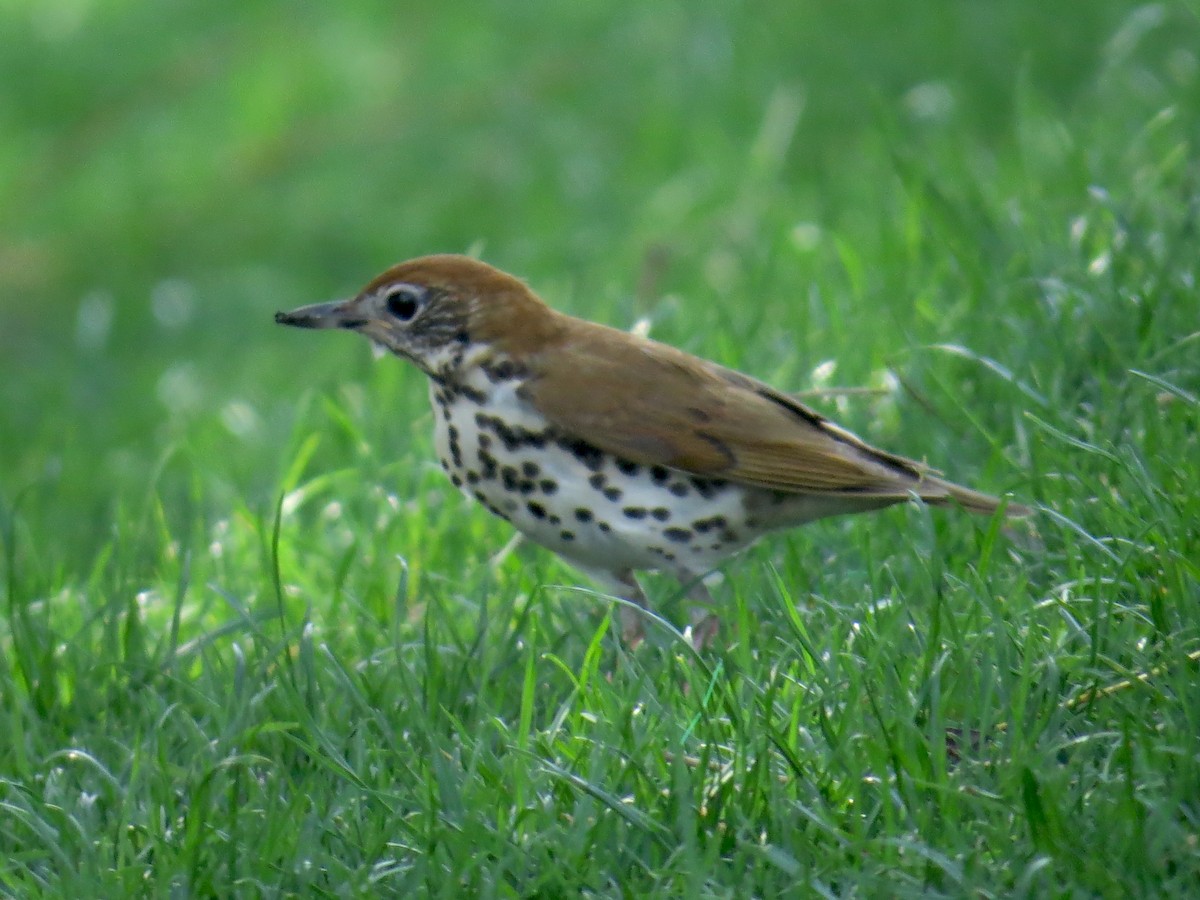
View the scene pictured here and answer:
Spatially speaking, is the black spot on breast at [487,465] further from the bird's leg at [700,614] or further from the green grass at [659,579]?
the bird's leg at [700,614]

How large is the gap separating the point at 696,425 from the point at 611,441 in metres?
0.25

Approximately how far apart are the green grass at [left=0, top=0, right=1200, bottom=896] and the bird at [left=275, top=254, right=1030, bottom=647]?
0.15m

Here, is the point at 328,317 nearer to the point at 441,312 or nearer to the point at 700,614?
the point at 441,312

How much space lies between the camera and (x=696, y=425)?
14.8 feet

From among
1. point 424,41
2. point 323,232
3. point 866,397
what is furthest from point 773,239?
point 424,41

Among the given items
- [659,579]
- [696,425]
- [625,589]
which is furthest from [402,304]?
[659,579]

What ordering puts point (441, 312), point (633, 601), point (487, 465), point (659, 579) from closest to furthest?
point (487, 465) → point (633, 601) → point (441, 312) → point (659, 579)

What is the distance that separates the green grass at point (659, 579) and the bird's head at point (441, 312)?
59 centimetres

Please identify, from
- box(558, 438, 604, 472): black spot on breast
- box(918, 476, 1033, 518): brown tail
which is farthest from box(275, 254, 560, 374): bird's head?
box(918, 476, 1033, 518): brown tail

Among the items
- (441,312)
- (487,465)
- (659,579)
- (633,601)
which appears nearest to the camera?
(487,465)

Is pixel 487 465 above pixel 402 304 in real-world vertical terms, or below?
below

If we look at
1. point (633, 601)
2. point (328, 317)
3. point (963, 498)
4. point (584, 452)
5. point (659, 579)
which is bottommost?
point (659, 579)

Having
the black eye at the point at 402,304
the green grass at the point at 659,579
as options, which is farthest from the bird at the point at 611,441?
the green grass at the point at 659,579

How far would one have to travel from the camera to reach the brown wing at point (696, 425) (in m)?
4.42
